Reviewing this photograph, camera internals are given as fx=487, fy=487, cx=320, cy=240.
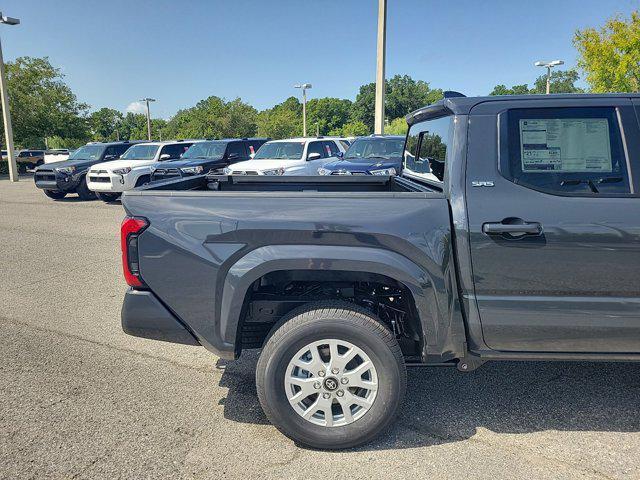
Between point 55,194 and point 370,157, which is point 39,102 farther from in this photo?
point 370,157

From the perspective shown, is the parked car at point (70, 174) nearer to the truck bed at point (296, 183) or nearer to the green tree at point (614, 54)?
the truck bed at point (296, 183)

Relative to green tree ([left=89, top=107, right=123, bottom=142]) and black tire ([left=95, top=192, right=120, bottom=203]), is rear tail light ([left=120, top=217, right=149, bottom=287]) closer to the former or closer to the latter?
black tire ([left=95, top=192, right=120, bottom=203])

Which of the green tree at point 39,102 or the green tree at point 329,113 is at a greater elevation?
the green tree at point 329,113

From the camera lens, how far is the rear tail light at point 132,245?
9.08 ft

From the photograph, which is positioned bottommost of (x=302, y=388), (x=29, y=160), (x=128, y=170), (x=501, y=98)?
(x=302, y=388)

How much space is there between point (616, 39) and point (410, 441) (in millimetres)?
22953

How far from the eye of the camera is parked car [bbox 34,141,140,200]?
1512cm

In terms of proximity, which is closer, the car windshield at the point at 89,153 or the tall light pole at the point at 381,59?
the tall light pole at the point at 381,59

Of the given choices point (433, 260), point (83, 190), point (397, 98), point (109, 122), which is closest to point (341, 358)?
point (433, 260)

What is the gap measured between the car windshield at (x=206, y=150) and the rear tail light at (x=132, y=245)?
41.9ft

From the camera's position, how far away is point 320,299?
3014mm

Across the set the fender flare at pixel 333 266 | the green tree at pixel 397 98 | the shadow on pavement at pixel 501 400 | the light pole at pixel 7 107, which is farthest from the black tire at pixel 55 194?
the green tree at pixel 397 98

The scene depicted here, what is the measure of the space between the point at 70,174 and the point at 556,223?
51.3 ft

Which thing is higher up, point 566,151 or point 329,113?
point 329,113
